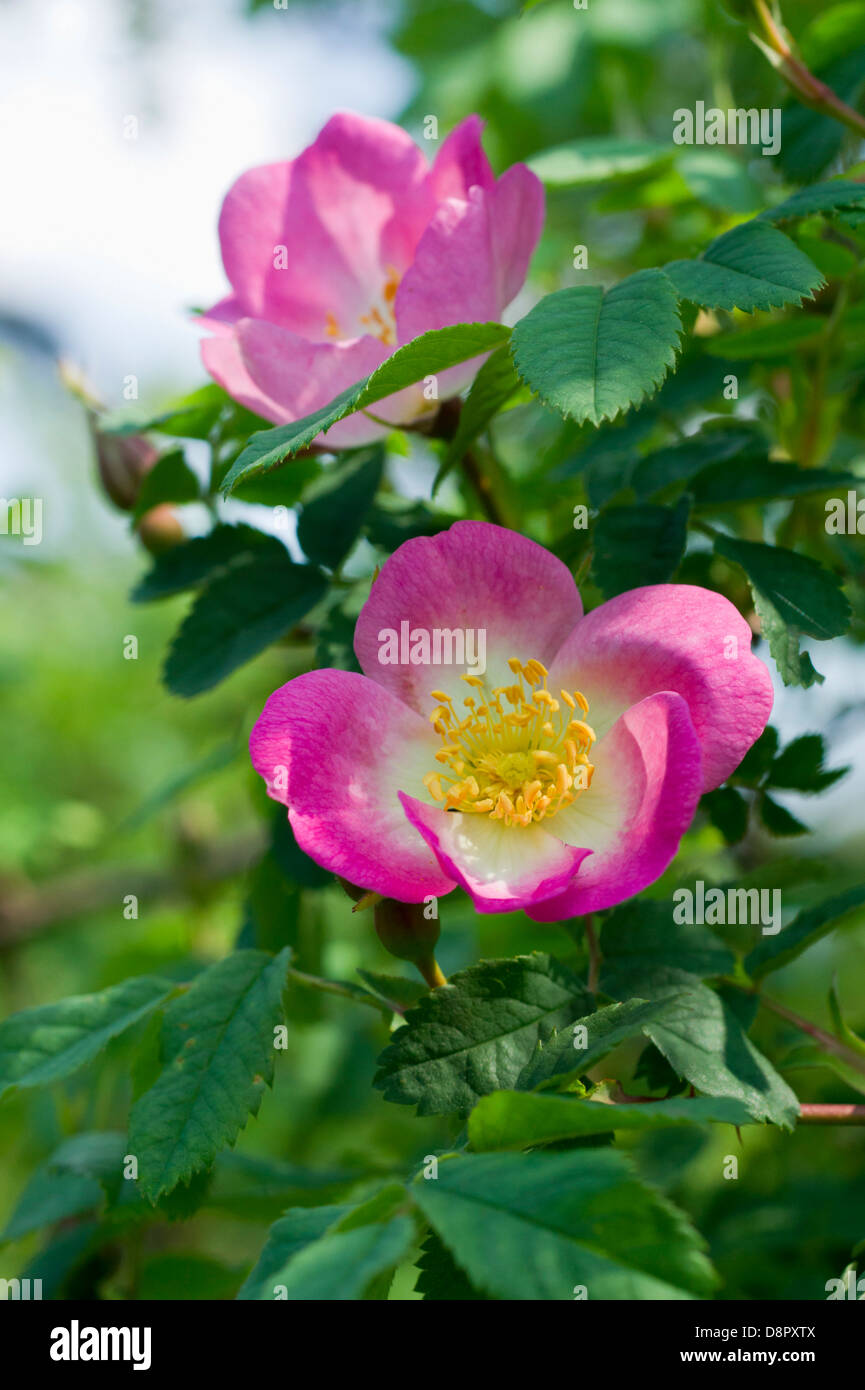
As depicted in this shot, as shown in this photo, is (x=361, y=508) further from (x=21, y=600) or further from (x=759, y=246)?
(x=21, y=600)

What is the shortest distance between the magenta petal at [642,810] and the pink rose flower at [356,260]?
13.8 inches

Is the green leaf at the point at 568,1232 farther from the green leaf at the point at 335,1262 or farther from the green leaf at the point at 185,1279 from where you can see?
the green leaf at the point at 185,1279

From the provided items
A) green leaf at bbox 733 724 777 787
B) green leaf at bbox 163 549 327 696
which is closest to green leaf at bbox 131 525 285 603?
green leaf at bbox 163 549 327 696

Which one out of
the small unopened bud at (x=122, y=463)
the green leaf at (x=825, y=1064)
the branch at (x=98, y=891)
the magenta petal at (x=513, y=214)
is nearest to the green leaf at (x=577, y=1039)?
the green leaf at (x=825, y=1064)

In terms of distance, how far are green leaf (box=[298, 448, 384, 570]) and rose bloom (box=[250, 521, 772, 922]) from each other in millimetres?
232

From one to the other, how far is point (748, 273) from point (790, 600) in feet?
0.84

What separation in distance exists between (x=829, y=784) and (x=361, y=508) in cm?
51

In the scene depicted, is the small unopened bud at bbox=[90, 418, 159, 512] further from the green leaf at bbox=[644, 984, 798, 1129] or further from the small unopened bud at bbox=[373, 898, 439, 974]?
the green leaf at bbox=[644, 984, 798, 1129]

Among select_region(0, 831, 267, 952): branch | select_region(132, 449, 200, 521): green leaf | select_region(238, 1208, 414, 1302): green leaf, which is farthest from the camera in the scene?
select_region(0, 831, 267, 952): branch

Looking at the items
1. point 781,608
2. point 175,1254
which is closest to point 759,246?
point 781,608

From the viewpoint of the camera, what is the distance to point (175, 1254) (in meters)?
1.44

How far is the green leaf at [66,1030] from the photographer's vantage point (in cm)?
98

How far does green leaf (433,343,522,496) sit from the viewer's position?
3.03ft

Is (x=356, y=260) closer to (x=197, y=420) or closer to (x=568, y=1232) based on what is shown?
(x=197, y=420)
